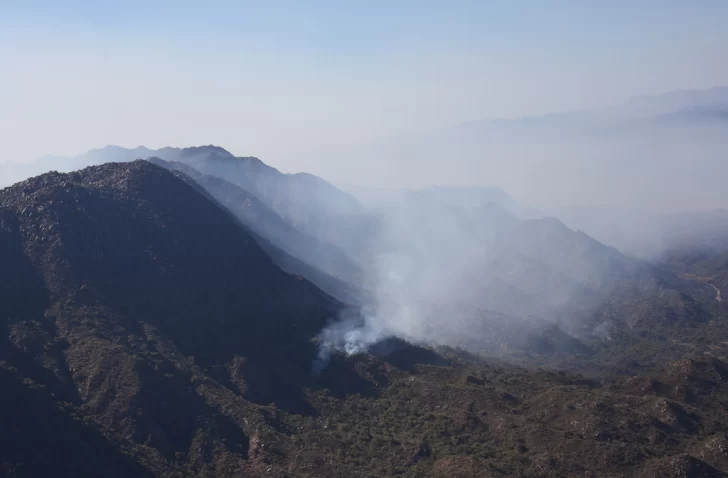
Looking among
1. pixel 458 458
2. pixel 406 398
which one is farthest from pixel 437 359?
pixel 458 458

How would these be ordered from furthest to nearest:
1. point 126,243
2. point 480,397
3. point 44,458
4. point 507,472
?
Answer: 1. point 126,243
2. point 480,397
3. point 507,472
4. point 44,458

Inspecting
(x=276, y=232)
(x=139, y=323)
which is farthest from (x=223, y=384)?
(x=276, y=232)

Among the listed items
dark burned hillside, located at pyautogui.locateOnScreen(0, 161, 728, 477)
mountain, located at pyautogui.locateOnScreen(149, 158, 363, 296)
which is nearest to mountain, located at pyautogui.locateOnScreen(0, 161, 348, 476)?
dark burned hillside, located at pyautogui.locateOnScreen(0, 161, 728, 477)

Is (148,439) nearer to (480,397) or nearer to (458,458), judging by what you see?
(458,458)

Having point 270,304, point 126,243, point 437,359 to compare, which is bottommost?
point 437,359

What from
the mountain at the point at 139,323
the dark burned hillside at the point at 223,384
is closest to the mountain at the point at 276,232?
the mountain at the point at 139,323

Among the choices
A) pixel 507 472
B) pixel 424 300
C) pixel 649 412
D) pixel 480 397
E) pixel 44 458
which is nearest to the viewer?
pixel 44 458

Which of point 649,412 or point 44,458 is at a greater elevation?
point 44,458

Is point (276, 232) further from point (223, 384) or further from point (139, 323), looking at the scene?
point (223, 384)

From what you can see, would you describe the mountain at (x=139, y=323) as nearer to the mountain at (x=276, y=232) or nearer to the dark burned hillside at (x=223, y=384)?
the dark burned hillside at (x=223, y=384)
